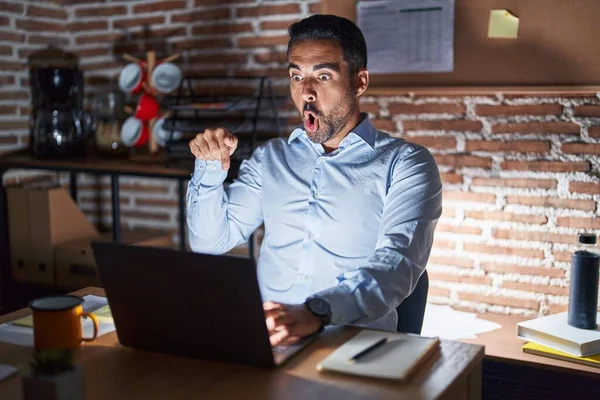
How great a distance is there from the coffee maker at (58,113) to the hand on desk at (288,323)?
211cm

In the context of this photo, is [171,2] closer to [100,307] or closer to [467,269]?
[467,269]

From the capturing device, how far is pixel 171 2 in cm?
320

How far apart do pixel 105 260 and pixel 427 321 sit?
147 cm

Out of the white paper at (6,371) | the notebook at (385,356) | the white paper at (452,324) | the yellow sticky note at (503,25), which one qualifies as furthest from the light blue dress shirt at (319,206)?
the white paper at (6,371)

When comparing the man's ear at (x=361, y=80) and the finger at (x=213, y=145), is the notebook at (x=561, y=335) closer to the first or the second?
the man's ear at (x=361, y=80)

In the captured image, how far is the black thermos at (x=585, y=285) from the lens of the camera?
2.14 meters

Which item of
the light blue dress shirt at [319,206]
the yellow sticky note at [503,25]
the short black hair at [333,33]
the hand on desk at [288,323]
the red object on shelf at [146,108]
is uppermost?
the yellow sticky note at [503,25]

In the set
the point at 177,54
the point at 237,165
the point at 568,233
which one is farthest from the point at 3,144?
the point at 568,233

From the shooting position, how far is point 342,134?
2.11 metres

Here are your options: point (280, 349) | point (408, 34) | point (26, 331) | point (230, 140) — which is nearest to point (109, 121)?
point (408, 34)

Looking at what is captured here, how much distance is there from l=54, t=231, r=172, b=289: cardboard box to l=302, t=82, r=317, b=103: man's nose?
1303 millimetres

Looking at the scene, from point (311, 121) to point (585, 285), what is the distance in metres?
0.97

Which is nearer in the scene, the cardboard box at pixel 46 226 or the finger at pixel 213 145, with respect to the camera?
→ the finger at pixel 213 145

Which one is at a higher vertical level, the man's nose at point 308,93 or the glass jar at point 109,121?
the man's nose at point 308,93
